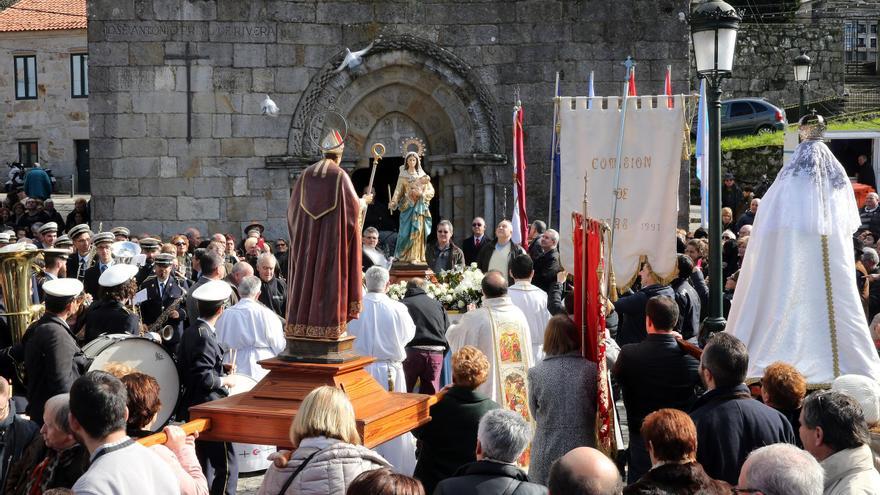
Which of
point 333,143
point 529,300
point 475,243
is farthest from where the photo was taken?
point 475,243

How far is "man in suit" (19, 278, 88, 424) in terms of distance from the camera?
6980 mm

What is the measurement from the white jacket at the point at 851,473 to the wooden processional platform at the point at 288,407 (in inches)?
83.3

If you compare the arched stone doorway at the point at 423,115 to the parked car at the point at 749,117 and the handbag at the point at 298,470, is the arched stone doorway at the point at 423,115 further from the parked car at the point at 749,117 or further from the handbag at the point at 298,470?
the parked car at the point at 749,117

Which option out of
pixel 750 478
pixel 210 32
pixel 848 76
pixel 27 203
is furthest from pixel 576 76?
pixel 848 76

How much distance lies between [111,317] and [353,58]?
28.9 ft

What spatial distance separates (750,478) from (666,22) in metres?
13.3

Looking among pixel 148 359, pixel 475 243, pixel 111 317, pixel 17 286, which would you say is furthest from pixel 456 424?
pixel 475 243

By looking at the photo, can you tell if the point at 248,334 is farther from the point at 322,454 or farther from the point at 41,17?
the point at 41,17

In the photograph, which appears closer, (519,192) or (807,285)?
(807,285)

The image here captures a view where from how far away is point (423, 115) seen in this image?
17125mm

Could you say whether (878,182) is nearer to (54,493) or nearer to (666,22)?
(666,22)

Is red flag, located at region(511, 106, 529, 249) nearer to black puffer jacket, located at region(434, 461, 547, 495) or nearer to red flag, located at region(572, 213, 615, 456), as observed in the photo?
red flag, located at region(572, 213, 615, 456)

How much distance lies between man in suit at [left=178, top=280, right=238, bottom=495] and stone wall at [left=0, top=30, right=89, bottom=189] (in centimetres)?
3130

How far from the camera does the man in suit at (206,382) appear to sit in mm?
7531
